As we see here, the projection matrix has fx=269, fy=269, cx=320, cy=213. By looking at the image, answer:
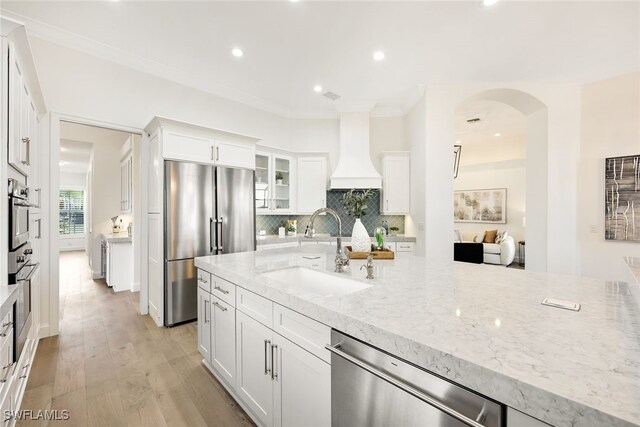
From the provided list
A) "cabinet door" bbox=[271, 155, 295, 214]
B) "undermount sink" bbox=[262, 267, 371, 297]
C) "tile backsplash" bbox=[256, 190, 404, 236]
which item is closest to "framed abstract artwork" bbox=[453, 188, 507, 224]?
"tile backsplash" bbox=[256, 190, 404, 236]

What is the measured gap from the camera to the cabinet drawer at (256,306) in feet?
4.72

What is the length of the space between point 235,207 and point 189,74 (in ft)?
6.27

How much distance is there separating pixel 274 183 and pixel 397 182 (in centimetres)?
208

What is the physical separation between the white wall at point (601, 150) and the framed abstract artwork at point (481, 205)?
3.82m

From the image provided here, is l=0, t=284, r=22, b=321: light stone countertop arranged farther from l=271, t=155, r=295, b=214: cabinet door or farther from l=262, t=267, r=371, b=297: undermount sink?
l=271, t=155, r=295, b=214: cabinet door

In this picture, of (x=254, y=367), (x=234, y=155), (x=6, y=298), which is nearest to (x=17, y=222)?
(x=6, y=298)

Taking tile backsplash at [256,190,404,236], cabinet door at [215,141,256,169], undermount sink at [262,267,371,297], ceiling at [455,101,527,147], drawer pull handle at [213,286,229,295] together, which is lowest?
drawer pull handle at [213,286,229,295]

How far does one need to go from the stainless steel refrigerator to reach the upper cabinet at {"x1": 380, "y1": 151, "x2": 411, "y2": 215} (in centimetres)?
239

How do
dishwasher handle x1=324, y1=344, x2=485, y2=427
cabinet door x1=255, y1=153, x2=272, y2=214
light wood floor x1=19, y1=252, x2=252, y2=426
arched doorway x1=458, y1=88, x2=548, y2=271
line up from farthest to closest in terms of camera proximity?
cabinet door x1=255, y1=153, x2=272, y2=214, arched doorway x1=458, y1=88, x2=548, y2=271, light wood floor x1=19, y1=252, x2=252, y2=426, dishwasher handle x1=324, y1=344, x2=485, y2=427

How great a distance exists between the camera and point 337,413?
3.51 feet

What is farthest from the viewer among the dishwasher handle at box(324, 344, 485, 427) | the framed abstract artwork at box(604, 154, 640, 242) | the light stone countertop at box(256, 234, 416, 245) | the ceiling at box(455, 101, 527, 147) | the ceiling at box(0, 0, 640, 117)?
the ceiling at box(455, 101, 527, 147)

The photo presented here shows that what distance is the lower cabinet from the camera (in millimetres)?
1174

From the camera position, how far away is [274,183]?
454cm

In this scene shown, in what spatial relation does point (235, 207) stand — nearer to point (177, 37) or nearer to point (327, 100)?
point (177, 37)
